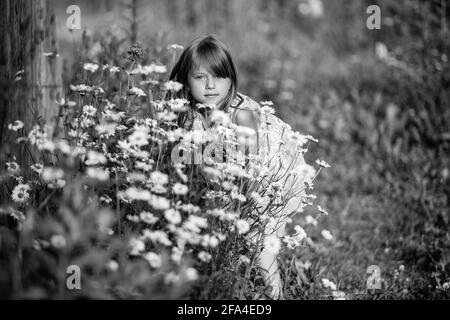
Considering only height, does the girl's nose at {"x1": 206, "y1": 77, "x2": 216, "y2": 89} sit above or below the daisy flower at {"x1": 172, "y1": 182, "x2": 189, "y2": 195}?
above

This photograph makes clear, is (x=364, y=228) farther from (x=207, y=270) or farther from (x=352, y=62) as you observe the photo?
(x=352, y=62)

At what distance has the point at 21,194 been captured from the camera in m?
1.97

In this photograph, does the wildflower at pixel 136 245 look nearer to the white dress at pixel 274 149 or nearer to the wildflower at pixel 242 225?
the wildflower at pixel 242 225

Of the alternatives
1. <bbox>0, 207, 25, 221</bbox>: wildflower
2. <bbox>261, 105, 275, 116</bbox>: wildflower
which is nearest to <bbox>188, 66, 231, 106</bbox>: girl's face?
<bbox>261, 105, 275, 116</bbox>: wildflower

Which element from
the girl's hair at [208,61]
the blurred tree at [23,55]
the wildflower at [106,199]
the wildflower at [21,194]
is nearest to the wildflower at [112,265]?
the wildflower at [106,199]

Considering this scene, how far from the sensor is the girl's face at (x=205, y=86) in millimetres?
2383

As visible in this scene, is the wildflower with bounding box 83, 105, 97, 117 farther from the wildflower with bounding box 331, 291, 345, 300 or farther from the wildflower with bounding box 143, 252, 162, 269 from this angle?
the wildflower with bounding box 331, 291, 345, 300

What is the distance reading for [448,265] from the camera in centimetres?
269

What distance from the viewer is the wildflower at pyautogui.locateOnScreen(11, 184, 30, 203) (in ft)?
6.31

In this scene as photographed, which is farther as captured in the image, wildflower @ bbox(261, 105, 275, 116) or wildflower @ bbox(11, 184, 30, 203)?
wildflower @ bbox(261, 105, 275, 116)

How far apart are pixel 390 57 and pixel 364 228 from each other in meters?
2.34

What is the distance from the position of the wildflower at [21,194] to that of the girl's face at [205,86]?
96 centimetres

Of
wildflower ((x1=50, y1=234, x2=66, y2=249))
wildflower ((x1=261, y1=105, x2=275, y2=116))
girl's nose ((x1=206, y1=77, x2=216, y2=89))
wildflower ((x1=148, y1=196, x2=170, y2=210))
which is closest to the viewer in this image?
wildflower ((x1=50, y1=234, x2=66, y2=249))
